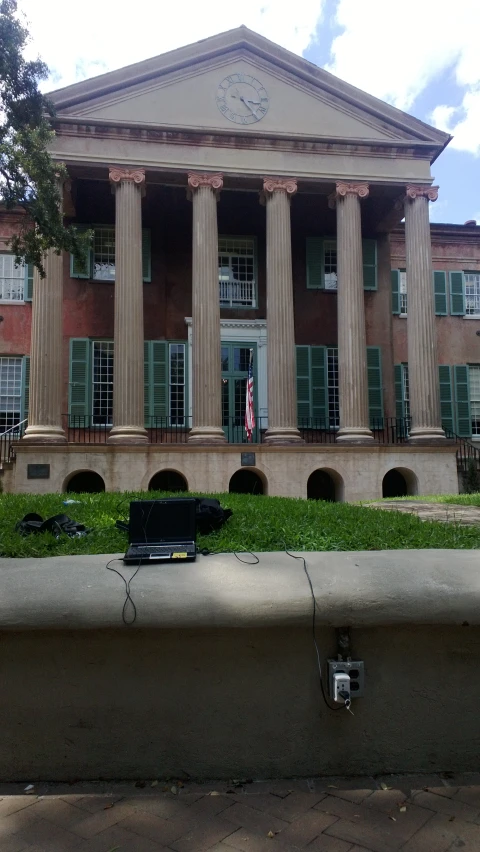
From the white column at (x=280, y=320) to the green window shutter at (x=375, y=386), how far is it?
4519 millimetres

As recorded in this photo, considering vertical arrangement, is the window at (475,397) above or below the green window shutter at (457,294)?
below

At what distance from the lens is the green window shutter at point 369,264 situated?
2361 centimetres

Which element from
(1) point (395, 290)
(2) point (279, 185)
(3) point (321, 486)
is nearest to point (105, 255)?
(2) point (279, 185)

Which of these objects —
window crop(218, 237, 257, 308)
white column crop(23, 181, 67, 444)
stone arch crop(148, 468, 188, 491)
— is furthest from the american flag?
white column crop(23, 181, 67, 444)

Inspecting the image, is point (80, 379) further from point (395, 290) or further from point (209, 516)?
point (209, 516)

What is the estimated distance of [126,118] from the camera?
1911 cm

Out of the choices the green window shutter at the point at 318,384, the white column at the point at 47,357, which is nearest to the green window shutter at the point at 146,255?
the white column at the point at 47,357

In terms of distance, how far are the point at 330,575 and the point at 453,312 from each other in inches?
926

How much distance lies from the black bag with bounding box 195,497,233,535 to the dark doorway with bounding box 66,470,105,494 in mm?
13521

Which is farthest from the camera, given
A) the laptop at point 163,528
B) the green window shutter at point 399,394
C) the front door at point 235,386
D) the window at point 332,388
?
the green window shutter at point 399,394

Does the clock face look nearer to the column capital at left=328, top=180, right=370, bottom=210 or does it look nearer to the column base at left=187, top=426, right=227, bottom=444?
the column capital at left=328, top=180, right=370, bottom=210

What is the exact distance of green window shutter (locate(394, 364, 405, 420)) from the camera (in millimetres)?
23297

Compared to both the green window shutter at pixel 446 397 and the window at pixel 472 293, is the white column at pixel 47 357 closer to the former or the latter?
the green window shutter at pixel 446 397

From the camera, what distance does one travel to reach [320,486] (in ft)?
70.8
